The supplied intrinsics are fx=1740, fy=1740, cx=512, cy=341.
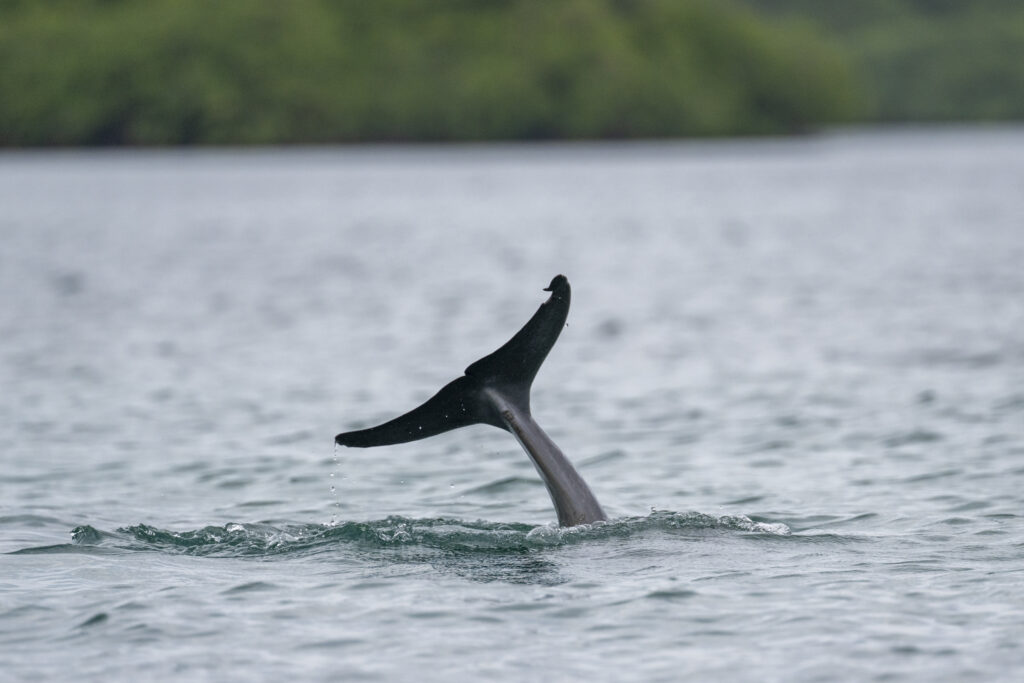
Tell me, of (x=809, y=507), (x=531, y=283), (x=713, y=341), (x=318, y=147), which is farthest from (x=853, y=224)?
(x=318, y=147)

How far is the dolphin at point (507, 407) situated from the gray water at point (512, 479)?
0.74 m

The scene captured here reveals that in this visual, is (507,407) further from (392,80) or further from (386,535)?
(392,80)

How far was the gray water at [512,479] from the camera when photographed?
1142cm

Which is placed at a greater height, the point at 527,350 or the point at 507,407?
the point at 527,350

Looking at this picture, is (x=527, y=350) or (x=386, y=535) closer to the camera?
(x=527, y=350)

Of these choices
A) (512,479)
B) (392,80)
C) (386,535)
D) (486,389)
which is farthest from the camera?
(392,80)

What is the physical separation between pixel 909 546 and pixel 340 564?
14.8 feet

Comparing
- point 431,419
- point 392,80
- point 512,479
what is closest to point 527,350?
point 431,419

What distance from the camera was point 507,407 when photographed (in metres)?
13.2

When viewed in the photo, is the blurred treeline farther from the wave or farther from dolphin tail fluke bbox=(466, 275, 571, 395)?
dolphin tail fluke bbox=(466, 275, 571, 395)

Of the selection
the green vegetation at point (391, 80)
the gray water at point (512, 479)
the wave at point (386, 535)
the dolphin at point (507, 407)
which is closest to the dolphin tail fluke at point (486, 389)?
the dolphin at point (507, 407)

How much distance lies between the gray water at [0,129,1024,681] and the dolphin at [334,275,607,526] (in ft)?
2.43

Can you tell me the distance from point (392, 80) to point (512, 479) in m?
177

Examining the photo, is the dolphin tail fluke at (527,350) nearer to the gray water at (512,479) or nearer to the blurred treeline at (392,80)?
the gray water at (512,479)
